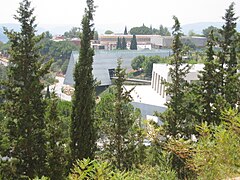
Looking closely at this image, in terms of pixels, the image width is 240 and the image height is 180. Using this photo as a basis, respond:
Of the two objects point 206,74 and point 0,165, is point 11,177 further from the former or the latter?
point 206,74

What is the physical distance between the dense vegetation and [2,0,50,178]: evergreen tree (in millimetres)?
23

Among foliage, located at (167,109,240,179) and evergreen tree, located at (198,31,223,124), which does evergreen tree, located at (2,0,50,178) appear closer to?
evergreen tree, located at (198,31,223,124)

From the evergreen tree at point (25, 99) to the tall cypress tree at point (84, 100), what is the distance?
2.09 metres

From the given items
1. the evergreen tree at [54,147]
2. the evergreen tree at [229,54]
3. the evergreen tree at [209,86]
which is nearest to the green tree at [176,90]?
the evergreen tree at [209,86]

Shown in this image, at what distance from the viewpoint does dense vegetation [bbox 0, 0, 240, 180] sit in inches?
113

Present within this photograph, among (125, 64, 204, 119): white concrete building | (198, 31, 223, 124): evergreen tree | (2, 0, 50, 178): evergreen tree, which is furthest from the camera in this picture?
(125, 64, 204, 119): white concrete building

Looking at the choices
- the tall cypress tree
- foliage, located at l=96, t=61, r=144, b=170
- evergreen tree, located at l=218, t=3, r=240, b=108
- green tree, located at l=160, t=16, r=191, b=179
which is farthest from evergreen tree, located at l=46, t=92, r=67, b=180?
evergreen tree, located at l=218, t=3, r=240, b=108

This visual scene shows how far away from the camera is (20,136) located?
781 centimetres

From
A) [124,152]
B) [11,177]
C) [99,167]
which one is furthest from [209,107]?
[99,167]

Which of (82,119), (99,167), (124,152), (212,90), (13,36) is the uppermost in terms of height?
(13,36)

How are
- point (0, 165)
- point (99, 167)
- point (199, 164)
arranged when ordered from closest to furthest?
point (99, 167), point (199, 164), point (0, 165)

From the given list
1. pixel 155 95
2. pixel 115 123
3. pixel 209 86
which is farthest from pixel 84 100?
pixel 155 95

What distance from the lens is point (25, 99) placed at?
785 cm

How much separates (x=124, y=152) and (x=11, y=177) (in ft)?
12.3
